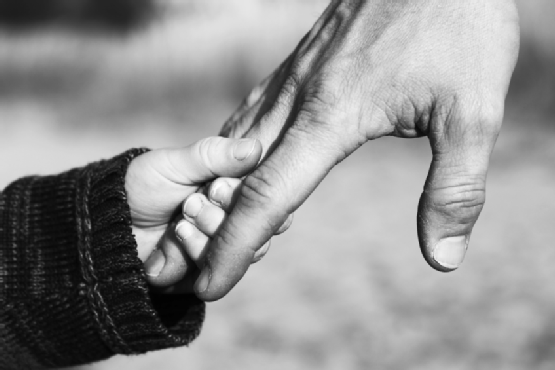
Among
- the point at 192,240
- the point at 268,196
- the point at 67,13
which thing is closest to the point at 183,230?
the point at 192,240

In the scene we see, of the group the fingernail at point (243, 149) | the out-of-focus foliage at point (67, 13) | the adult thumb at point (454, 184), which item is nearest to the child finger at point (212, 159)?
the fingernail at point (243, 149)

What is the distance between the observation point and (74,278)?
1.17 metres

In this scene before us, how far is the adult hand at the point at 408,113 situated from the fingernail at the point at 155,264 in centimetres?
23

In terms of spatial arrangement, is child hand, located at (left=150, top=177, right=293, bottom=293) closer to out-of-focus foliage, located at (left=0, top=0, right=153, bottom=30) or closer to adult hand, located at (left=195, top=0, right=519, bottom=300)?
adult hand, located at (left=195, top=0, right=519, bottom=300)

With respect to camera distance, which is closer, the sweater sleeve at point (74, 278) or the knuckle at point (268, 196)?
the knuckle at point (268, 196)

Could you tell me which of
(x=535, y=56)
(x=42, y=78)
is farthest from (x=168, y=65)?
(x=535, y=56)

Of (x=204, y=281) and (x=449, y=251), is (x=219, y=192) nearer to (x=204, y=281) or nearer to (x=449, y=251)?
(x=204, y=281)

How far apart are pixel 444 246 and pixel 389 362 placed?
1062 millimetres

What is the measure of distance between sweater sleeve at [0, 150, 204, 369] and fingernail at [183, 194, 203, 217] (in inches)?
4.3

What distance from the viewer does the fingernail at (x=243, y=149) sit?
1.18 meters

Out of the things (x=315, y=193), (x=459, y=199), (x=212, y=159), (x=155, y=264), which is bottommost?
(x=315, y=193)

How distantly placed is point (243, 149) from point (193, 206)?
0.14 meters

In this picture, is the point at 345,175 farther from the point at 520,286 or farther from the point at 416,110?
the point at 416,110

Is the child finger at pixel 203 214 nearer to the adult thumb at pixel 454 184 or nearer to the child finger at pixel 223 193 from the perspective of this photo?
the child finger at pixel 223 193
